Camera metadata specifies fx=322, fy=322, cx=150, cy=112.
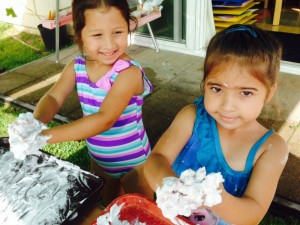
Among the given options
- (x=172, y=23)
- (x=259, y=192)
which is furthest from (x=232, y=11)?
(x=259, y=192)

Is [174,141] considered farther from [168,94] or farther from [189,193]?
[168,94]

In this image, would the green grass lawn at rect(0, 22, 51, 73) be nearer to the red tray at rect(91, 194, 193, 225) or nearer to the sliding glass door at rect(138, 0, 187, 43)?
the sliding glass door at rect(138, 0, 187, 43)

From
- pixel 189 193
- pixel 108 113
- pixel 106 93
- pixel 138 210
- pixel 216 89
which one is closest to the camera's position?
pixel 189 193

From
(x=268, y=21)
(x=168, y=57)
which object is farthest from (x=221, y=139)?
(x=268, y=21)

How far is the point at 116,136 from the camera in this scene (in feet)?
5.48

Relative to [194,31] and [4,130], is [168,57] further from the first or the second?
[4,130]

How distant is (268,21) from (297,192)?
3.74 m

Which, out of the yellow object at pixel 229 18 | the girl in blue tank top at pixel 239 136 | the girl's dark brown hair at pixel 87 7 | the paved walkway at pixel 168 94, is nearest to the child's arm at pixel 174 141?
the girl in blue tank top at pixel 239 136

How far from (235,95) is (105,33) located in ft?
2.23

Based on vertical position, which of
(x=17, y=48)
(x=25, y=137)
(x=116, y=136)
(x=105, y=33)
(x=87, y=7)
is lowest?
(x=17, y=48)

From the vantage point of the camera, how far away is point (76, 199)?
3.81 feet

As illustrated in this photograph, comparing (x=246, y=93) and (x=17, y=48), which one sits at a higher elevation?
(x=246, y=93)

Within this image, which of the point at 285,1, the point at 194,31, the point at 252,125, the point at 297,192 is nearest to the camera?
the point at 252,125

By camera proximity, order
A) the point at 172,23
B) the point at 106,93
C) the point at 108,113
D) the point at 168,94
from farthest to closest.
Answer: the point at 172,23 → the point at 168,94 → the point at 106,93 → the point at 108,113
